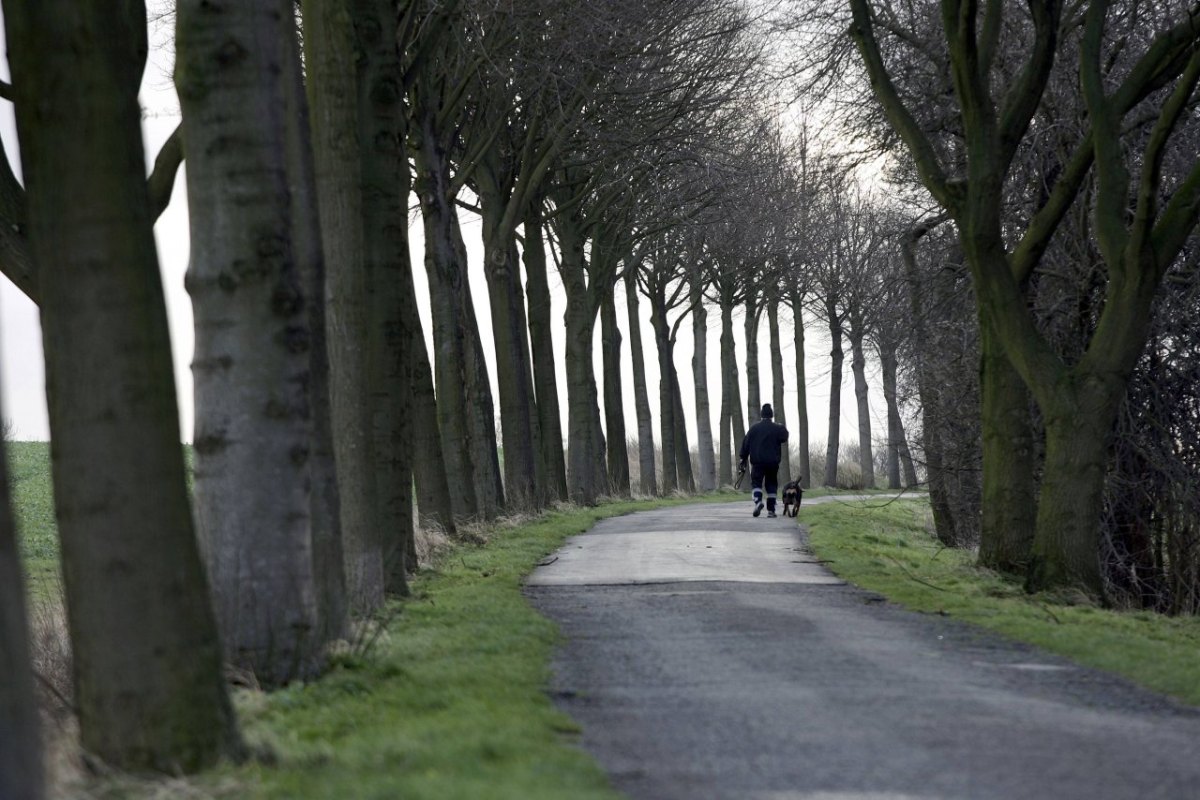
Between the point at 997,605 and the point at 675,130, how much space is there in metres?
15.4

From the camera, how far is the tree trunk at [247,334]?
7938 mm

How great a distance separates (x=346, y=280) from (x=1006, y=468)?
7845mm

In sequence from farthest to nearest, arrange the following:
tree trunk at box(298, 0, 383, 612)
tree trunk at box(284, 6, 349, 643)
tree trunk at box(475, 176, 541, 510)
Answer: tree trunk at box(475, 176, 541, 510), tree trunk at box(298, 0, 383, 612), tree trunk at box(284, 6, 349, 643)

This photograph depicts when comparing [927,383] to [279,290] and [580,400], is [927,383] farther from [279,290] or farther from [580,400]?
[279,290]

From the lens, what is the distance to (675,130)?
26.8 metres

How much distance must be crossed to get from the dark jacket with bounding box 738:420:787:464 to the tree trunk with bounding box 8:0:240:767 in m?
20.6

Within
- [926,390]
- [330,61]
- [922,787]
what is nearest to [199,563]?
[922,787]

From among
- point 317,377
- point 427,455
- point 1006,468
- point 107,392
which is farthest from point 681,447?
point 107,392

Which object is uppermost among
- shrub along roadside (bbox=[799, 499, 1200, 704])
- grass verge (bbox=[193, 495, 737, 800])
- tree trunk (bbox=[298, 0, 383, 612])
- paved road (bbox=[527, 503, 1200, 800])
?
tree trunk (bbox=[298, 0, 383, 612])

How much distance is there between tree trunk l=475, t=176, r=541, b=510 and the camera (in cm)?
2572

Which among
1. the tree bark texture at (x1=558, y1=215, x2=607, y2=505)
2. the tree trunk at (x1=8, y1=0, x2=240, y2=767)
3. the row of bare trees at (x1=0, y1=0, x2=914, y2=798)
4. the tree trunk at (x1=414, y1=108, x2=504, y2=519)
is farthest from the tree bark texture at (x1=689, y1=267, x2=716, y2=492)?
the tree trunk at (x1=8, y1=0, x2=240, y2=767)

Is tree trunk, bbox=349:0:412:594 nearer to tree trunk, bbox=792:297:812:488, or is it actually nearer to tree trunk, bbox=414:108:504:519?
tree trunk, bbox=414:108:504:519

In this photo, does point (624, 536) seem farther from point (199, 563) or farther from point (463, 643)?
point (199, 563)

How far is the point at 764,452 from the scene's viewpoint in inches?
1038
